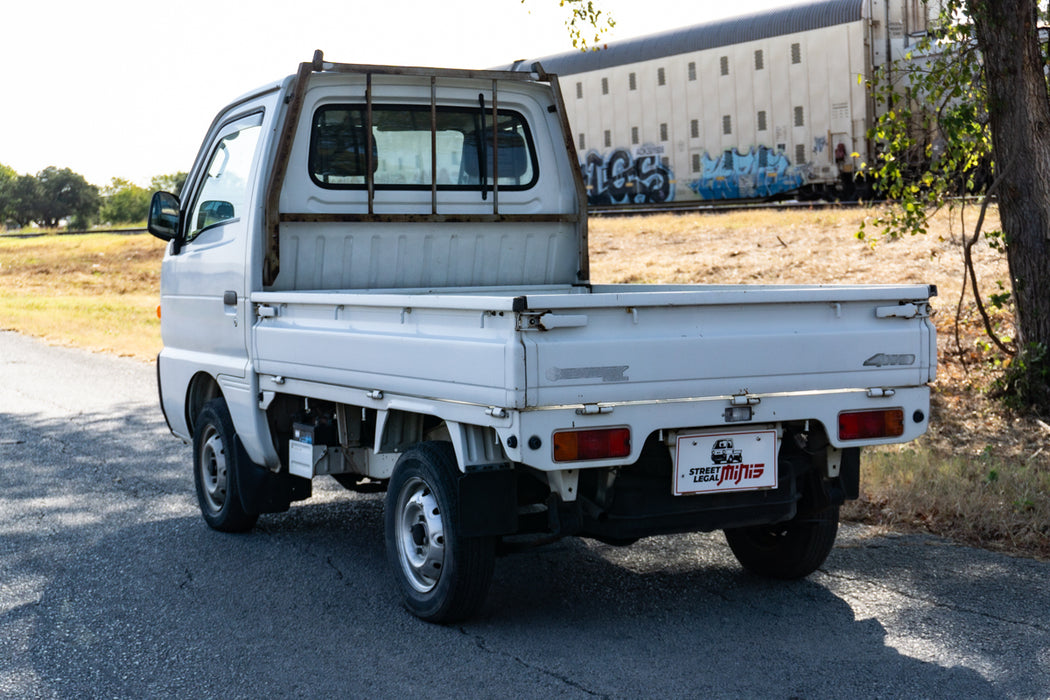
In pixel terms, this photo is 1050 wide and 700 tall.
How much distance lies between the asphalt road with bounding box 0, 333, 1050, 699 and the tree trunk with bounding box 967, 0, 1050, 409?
3685mm

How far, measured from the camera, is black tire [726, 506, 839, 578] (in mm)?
5188

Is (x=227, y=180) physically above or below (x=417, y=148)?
below

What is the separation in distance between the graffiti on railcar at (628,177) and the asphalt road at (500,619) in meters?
28.5

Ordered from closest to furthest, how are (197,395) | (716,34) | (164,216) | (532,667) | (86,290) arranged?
(532,667), (164,216), (197,395), (86,290), (716,34)

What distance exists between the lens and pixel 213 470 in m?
6.69

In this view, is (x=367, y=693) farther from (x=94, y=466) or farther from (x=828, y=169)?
(x=828, y=169)

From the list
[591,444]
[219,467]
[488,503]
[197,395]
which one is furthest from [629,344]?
[197,395]

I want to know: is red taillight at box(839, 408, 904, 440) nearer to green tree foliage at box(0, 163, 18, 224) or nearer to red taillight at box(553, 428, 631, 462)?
red taillight at box(553, 428, 631, 462)

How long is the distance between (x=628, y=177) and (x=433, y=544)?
3151 centimetres

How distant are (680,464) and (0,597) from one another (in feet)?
10.2

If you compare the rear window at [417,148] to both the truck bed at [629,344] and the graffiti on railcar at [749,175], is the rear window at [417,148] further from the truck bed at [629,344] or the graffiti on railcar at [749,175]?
the graffiti on railcar at [749,175]

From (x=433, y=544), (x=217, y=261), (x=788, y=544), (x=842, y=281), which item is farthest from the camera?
(x=842, y=281)

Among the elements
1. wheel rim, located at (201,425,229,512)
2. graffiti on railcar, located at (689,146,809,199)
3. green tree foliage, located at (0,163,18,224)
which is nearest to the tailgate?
wheel rim, located at (201,425,229,512)

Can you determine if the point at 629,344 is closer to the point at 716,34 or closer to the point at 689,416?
the point at 689,416
